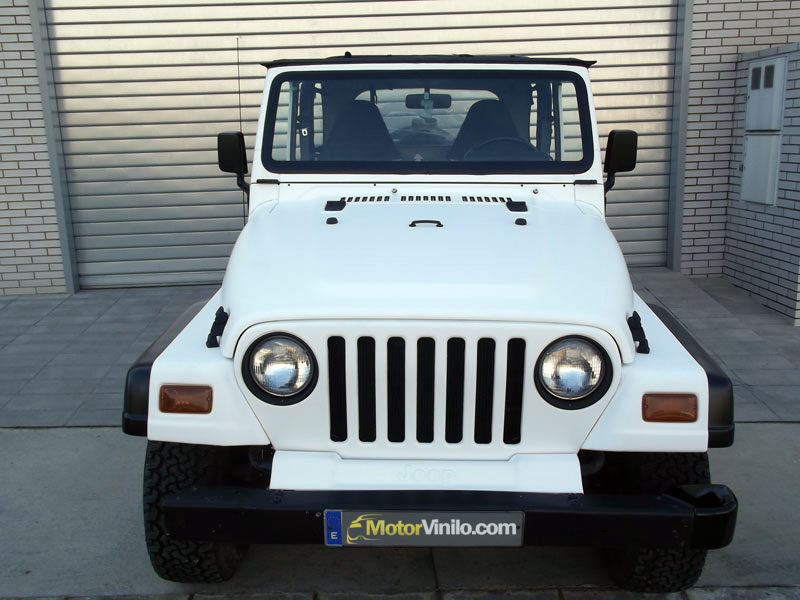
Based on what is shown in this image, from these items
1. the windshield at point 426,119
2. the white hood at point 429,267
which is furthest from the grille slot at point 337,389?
the windshield at point 426,119

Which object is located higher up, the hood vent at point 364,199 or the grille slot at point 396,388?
the hood vent at point 364,199

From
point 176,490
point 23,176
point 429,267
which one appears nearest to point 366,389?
point 429,267

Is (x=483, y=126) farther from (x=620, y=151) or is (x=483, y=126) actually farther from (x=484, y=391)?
(x=484, y=391)

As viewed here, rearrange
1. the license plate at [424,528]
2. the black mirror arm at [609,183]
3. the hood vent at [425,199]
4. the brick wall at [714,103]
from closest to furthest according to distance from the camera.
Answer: the license plate at [424,528], the hood vent at [425,199], the black mirror arm at [609,183], the brick wall at [714,103]

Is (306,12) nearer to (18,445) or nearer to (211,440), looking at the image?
(18,445)

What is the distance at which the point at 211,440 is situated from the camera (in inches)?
100

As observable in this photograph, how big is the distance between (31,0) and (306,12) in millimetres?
2354

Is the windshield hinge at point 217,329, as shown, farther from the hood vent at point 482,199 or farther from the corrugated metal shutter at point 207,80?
the corrugated metal shutter at point 207,80

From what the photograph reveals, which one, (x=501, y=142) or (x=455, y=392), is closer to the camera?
(x=455, y=392)

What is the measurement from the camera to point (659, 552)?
2826 millimetres

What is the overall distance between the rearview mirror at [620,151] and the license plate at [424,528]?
1998mm

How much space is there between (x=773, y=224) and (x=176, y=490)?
566 cm

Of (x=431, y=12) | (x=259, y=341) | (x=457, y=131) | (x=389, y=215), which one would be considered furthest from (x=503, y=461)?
(x=431, y=12)

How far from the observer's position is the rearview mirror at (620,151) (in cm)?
377
